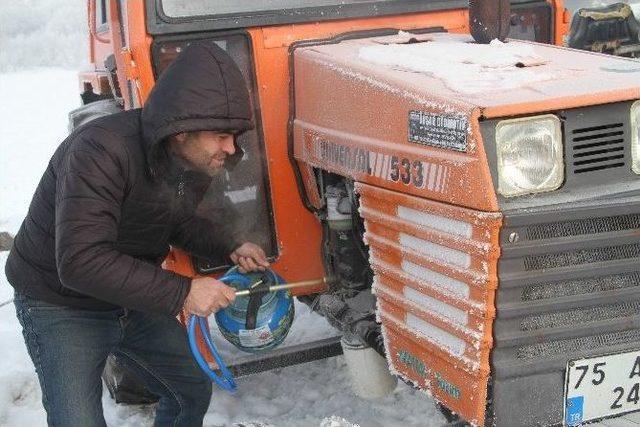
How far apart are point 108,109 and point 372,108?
2336mm

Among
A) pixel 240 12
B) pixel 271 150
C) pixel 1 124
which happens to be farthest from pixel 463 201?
pixel 1 124

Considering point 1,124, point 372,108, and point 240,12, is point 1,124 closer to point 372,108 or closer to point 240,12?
point 240,12

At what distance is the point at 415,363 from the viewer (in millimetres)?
2699

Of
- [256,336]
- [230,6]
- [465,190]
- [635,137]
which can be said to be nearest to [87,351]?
[256,336]

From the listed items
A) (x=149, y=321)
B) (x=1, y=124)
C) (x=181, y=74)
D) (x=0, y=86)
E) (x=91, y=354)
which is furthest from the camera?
(x=0, y=86)

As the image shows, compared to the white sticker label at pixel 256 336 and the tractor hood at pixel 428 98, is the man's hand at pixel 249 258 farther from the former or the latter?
the tractor hood at pixel 428 98

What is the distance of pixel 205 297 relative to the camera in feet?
8.52

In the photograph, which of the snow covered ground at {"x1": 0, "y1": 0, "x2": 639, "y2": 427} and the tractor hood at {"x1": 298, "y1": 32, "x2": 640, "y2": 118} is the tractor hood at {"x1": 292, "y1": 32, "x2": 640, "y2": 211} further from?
the snow covered ground at {"x1": 0, "y1": 0, "x2": 639, "y2": 427}

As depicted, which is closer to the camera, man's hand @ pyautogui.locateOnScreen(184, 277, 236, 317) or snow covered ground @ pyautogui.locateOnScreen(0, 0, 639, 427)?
man's hand @ pyautogui.locateOnScreen(184, 277, 236, 317)

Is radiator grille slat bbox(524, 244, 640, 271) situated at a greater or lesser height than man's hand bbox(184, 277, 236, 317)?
greater

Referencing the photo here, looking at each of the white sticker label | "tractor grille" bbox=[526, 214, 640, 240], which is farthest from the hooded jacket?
"tractor grille" bbox=[526, 214, 640, 240]

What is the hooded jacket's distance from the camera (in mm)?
2379

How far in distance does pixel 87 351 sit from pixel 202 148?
31.7 inches

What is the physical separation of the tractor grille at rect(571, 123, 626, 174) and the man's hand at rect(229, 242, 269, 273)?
140 centimetres
